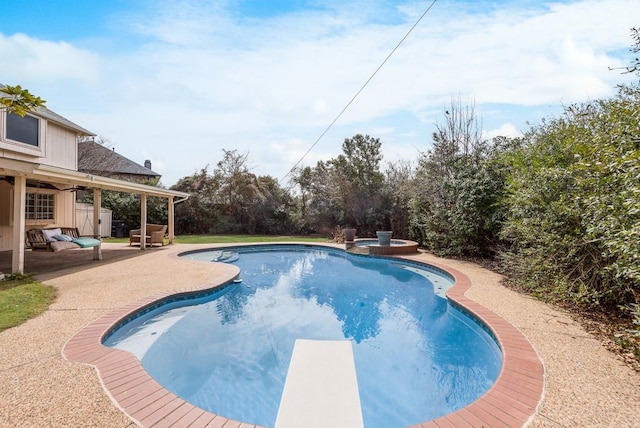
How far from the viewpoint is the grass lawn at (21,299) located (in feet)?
15.6

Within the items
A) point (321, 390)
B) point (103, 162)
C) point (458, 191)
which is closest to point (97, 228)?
point (321, 390)

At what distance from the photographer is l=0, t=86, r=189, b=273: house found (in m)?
7.30

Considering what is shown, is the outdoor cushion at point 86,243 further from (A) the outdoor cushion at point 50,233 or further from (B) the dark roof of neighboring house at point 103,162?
(B) the dark roof of neighboring house at point 103,162

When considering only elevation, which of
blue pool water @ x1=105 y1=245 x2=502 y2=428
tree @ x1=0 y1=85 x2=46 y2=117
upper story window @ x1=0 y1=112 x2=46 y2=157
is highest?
upper story window @ x1=0 y1=112 x2=46 y2=157

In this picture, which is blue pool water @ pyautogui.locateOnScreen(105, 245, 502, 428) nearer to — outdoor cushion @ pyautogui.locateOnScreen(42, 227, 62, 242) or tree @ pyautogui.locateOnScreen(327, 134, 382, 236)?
outdoor cushion @ pyautogui.locateOnScreen(42, 227, 62, 242)

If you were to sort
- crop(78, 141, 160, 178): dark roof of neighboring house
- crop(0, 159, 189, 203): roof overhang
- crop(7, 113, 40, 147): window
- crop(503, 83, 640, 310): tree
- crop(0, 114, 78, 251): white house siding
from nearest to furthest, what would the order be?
crop(503, 83, 640, 310): tree, crop(0, 159, 189, 203): roof overhang, crop(7, 113, 40, 147): window, crop(0, 114, 78, 251): white house siding, crop(78, 141, 160, 178): dark roof of neighboring house

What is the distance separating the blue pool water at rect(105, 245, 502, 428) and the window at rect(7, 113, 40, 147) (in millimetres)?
→ 7834

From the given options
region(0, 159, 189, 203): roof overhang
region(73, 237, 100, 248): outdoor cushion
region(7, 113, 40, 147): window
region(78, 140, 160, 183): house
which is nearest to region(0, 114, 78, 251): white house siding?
region(7, 113, 40, 147): window

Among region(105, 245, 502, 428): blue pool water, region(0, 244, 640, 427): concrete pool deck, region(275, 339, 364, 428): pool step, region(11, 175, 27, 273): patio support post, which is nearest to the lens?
region(0, 244, 640, 427): concrete pool deck

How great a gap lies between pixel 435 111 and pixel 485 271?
8938 millimetres

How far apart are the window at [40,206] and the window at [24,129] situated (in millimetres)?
3803

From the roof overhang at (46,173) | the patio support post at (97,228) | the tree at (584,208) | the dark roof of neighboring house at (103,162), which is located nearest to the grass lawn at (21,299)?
the roof overhang at (46,173)

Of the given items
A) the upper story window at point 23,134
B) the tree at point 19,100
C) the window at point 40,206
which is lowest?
the window at point 40,206

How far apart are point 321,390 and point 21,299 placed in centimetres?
563
